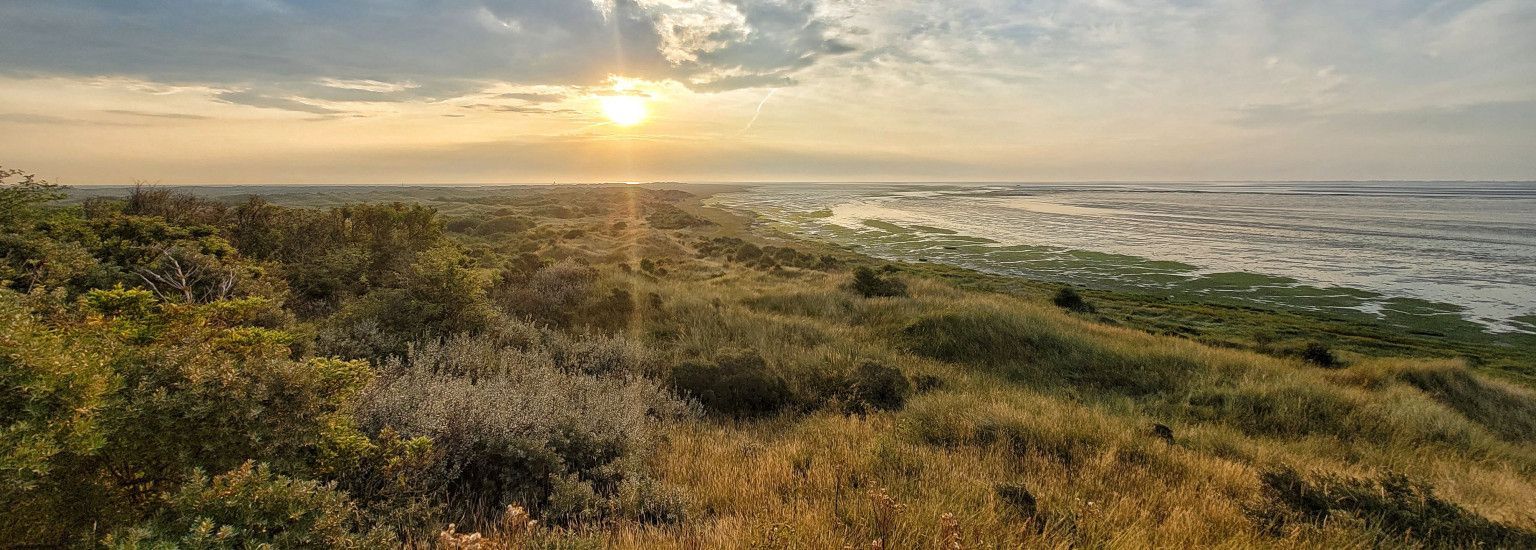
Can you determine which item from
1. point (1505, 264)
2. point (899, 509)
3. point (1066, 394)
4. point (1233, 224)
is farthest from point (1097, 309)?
point (1233, 224)

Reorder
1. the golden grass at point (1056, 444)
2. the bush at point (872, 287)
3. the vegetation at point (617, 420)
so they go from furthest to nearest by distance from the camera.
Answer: the bush at point (872, 287) → the golden grass at point (1056, 444) → the vegetation at point (617, 420)

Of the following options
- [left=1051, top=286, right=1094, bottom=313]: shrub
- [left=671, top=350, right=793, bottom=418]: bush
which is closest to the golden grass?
[left=671, top=350, right=793, bottom=418]: bush

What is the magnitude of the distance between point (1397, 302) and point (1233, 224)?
4445 cm

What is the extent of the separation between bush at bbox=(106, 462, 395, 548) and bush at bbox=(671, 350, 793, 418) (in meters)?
5.54

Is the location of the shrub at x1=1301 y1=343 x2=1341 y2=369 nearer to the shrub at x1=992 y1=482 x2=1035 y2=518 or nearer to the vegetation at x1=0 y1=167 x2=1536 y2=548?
the vegetation at x1=0 y1=167 x2=1536 y2=548

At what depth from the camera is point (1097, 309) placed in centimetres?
2298

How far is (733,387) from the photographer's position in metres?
8.76

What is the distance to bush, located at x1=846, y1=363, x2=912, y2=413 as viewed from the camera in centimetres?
855

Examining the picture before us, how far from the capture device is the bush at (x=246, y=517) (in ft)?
7.68

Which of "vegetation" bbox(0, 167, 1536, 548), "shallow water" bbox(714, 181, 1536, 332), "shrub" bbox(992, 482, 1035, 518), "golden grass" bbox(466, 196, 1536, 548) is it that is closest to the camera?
"vegetation" bbox(0, 167, 1536, 548)

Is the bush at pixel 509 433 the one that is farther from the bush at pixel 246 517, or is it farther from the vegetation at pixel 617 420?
the bush at pixel 246 517

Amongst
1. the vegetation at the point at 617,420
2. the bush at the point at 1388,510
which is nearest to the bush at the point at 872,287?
the vegetation at the point at 617,420

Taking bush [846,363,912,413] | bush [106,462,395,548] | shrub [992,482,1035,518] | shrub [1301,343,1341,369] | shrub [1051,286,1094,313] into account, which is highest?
bush [106,462,395,548]

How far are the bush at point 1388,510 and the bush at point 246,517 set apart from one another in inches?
261
